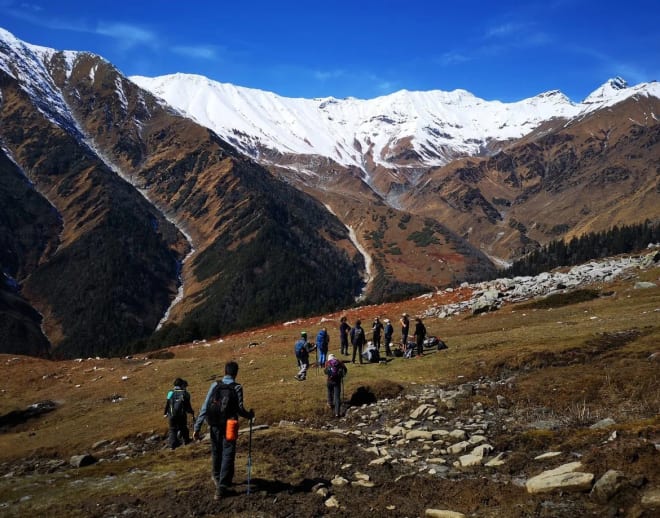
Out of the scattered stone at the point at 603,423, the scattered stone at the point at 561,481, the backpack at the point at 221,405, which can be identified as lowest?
the scattered stone at the point at 603,423

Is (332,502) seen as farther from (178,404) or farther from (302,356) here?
(302,356)

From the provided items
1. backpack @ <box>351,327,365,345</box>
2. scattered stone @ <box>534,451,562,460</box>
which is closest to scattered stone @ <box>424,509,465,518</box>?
scattered stone @ <box>534,451,562,460</box>

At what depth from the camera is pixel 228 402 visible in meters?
14.1

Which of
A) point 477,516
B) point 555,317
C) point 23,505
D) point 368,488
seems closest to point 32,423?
point 23,505

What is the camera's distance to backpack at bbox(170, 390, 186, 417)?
20.7 meters

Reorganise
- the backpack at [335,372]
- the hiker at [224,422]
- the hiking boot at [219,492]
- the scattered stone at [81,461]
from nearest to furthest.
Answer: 1. the hiking boot at [219,492]
2. the hiker at [224,422]
3. the scattered stone at [81,461]
4. the backpack at [335,372]

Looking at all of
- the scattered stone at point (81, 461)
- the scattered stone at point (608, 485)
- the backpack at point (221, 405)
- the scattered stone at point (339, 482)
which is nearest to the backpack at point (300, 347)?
the scattered stone at point (81, 461)

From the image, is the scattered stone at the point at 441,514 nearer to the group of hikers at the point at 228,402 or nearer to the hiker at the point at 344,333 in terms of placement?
the group of hikers at the point at 228,402

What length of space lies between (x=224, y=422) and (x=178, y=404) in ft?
24.6

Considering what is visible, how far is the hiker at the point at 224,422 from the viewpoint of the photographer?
45.4 feet

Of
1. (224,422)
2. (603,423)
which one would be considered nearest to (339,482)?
(224,422)

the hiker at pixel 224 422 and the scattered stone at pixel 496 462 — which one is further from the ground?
the hiker at pixel 224 422

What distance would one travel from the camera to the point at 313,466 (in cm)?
1595

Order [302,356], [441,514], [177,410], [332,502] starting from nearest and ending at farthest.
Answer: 1. [441,514]
2. [332,502]
3. [177,410]
4. [302,356]
